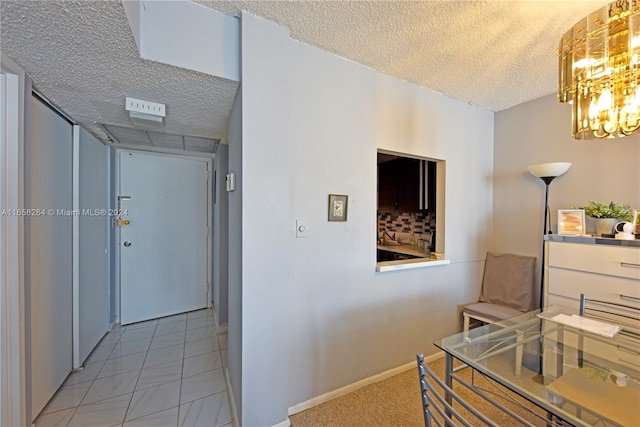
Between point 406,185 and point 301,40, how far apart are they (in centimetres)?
227

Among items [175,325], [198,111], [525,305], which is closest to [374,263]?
[525,305]

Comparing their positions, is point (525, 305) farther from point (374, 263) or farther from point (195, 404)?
point (195, 404)

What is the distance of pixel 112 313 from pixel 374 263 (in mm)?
3011

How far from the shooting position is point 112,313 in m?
2.91

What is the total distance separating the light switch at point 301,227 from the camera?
1.71 metres

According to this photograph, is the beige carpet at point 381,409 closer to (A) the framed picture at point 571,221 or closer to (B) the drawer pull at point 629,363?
(B) the drawer pull at point 629,363

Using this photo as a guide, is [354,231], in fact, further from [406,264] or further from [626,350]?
[626,350]

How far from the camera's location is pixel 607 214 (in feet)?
6.43

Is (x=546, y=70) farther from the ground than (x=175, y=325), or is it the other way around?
(x=546, y=70)

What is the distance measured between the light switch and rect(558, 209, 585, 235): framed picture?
219cm

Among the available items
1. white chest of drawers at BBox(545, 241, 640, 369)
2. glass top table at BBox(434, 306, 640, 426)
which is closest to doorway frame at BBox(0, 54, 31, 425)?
glass top table at BBox(434, 306, 640, 426)

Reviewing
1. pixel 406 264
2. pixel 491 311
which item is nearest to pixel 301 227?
pixel 406 264

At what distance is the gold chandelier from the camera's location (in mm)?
1089

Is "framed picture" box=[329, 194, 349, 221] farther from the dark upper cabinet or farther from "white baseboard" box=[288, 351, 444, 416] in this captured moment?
the dark upper cabinet
